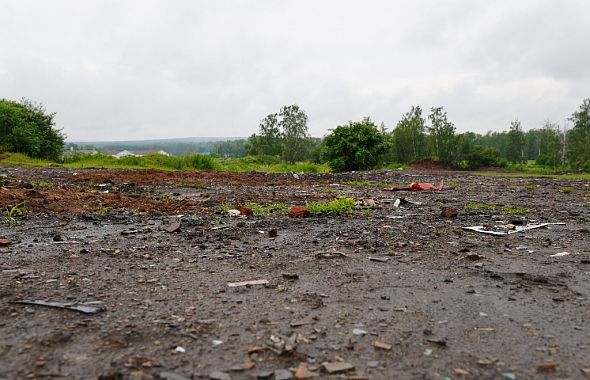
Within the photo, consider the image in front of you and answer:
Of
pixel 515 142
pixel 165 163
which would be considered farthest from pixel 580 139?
pixel 165 163

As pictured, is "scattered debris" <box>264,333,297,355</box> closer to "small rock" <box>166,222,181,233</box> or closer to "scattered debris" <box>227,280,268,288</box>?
"scattered debris" <box>227,280,268,288</box>

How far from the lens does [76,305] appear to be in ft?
8.92

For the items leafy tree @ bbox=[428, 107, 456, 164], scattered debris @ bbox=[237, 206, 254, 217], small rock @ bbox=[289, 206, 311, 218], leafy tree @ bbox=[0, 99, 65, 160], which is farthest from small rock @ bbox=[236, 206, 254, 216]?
leafy tree @ bbox=[428, 107, 456, 164]

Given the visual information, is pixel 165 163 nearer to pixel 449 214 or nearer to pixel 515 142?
pixel 449 214

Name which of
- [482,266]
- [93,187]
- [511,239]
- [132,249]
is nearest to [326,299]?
[482,266]

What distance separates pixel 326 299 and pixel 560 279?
2.08 m

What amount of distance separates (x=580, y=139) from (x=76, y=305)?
4916cm

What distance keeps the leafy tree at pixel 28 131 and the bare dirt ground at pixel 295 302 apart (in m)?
25.9

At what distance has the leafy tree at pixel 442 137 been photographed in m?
43.6

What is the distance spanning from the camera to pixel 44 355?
6.79 ft

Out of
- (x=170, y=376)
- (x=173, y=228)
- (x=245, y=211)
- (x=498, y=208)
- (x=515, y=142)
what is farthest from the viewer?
(x=515, y=142)

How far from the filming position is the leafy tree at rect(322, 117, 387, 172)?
24562mm

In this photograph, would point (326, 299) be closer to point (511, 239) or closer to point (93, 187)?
point (511, 239)

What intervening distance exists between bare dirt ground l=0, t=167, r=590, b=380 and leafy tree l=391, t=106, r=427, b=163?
143 feet
